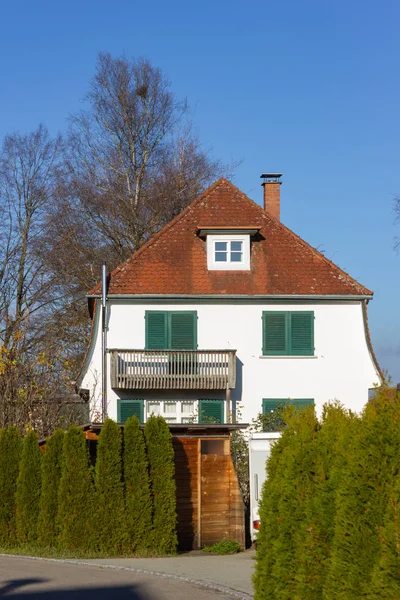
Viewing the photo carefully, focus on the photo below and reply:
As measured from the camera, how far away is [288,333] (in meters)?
33.4

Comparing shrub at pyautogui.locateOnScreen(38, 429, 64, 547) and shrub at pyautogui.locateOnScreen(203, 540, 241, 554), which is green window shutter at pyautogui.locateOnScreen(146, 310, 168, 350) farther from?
shrub at pyautogui.locateOnScreen(203, 540, 241, 554)

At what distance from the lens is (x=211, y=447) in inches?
887

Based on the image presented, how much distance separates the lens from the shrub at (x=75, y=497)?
20344mm

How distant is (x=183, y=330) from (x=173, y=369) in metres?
1.80

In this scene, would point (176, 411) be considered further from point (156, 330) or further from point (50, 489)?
point (50, 489)

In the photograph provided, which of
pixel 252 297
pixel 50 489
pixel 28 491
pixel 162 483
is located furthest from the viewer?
pixel 252 297

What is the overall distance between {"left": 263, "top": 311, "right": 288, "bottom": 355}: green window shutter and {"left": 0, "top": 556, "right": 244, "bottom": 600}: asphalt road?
16127mm

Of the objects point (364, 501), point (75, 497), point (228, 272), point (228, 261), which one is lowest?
point (75, 497)

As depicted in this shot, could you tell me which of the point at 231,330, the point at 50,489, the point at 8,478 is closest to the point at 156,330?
the point at 231,330

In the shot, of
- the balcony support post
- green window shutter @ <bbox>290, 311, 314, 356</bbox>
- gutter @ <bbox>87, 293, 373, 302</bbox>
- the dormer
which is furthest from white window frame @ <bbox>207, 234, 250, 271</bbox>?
the balcony support post

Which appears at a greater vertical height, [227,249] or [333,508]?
[227,249]

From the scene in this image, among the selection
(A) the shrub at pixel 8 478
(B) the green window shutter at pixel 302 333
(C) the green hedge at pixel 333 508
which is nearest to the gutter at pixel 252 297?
(B) the green window shutter at pixel 302 333

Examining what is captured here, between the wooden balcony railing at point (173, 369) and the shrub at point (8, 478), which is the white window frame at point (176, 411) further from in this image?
the shrub at point (8, 478)

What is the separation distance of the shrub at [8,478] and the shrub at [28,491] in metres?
0.21
